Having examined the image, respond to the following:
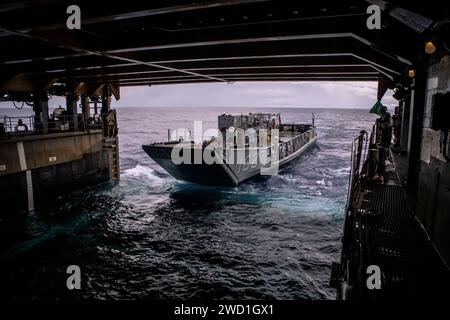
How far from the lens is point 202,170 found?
24.8 meters

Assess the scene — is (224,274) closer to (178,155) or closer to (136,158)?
(178,155)

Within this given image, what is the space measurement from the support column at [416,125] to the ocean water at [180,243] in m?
4.88

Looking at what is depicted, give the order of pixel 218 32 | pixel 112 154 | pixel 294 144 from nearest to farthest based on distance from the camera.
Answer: pixel 218 32
pixel 112 154
pixel 294 144

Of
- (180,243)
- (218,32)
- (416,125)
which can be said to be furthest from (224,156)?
(416,125)

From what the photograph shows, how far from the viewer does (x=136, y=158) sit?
145ft

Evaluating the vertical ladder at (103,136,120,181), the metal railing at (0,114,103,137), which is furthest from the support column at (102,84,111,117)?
the vertical ladder at (103,136,120,181)

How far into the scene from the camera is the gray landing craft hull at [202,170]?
24078mm

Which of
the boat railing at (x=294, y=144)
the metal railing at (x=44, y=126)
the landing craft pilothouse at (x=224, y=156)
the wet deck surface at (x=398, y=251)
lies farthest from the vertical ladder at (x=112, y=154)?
the wet deck surface at (x=398, y=251)

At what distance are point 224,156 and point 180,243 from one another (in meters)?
9.56

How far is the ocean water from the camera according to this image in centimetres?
1123

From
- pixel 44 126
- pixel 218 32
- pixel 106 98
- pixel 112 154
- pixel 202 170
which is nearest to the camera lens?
pixel 218 32

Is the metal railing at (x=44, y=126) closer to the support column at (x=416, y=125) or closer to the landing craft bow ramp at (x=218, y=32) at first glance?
the landing craft bow ramp at (x=218, y=32)

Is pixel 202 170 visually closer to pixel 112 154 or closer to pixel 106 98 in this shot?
pixel 112 154

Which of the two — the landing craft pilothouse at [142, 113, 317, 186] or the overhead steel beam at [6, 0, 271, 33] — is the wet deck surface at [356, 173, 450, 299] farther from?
the landing craft pilothouse at [142, 113, 317, 186]
